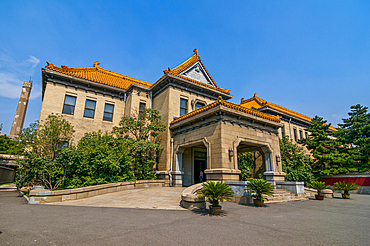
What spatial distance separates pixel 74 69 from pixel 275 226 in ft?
64.7

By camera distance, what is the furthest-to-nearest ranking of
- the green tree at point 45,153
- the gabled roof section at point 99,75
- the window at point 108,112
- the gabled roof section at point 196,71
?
1. the gabled roof section at point 196,71
2. the window at point 108,112
3. the gabled roof section at point 99,75
4. the green tree at point 45,153

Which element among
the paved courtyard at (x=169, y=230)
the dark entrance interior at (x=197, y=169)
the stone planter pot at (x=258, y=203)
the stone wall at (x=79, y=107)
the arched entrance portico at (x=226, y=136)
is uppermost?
the stone wall at (x=79, y=107)

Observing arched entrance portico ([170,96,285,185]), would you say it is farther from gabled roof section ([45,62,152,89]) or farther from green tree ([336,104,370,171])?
green tree ([336,104,370,171])

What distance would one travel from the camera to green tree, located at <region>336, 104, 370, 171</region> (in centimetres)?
1912

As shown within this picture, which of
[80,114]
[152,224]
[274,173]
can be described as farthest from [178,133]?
[152,224]

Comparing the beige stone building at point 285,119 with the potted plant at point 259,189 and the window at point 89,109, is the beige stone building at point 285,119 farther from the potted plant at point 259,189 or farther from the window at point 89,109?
the window at point 89,109

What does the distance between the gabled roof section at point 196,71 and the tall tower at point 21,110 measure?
4524cm

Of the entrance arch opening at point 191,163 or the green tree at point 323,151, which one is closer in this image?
the entrance arch opening at point 191,163

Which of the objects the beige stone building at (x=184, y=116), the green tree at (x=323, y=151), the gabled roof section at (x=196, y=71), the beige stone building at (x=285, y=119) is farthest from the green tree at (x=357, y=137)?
the gabled roof section at (x=196, y=71)

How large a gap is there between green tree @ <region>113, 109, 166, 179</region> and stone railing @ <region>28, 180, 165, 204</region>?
55.2 inches

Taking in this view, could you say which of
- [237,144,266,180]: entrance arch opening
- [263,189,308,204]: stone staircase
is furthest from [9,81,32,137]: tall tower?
[263,189,308,204]: stone staircase

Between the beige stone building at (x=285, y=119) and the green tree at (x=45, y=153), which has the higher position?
the beige stone building at (x=285, y=119)

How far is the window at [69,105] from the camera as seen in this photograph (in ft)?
52.3

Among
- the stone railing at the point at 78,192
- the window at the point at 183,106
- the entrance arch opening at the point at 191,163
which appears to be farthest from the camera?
the window at the point at 183,106
